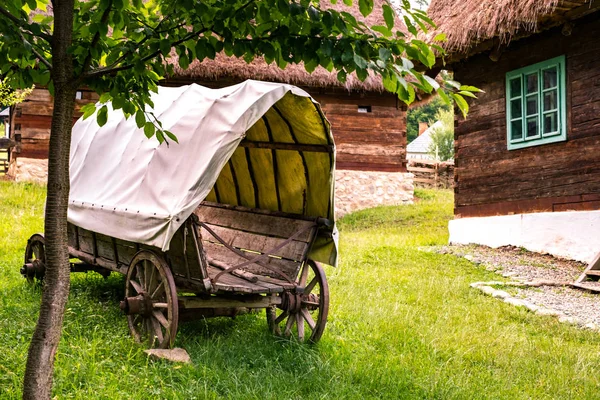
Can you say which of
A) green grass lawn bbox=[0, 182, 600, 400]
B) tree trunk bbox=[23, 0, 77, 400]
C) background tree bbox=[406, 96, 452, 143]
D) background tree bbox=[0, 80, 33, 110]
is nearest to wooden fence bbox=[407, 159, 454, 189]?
background tree bbox=[0, 80, 33, 110]

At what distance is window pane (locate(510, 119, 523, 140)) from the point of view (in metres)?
10.4

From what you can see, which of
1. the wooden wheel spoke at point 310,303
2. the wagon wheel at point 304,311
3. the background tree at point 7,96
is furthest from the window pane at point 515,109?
the background tree at point 7,96

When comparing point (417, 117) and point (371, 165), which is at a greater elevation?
point (417, 117)

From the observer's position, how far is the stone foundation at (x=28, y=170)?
1498cm

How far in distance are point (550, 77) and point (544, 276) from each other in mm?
3259

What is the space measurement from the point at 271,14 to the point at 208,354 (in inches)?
110

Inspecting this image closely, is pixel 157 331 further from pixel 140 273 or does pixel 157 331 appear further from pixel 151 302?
pixel 140 273

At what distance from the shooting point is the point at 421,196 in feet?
64.1

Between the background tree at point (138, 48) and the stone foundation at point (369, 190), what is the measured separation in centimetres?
1382

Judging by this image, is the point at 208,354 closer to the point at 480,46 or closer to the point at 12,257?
the point at 12,257

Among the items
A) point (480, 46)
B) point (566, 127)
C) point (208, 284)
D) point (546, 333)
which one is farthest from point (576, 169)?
point (208, 284)

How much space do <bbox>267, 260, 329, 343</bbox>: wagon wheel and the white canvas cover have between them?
0.21 meters

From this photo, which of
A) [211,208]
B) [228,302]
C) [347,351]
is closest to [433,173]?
[211,208]

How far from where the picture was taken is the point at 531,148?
33.5 ft
